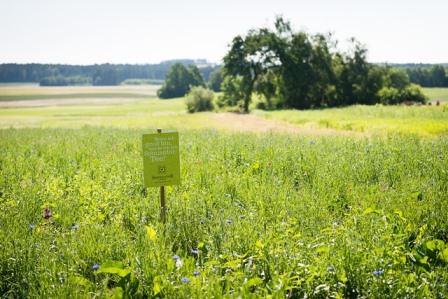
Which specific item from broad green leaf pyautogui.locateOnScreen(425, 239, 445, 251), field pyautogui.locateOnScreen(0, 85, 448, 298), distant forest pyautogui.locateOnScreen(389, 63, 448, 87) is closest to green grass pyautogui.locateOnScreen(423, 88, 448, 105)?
distant forest pyautogui.locateOnScreen(389, 63, 448, 87)

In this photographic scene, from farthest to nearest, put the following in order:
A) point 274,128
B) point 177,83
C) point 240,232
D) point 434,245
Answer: point 177,83, point 274,128, point 240,232, point 434,245

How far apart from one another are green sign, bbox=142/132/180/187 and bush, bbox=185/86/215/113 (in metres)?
59.6

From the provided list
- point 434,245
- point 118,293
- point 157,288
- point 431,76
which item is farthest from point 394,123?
point 431,76

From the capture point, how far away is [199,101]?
65.2 meters

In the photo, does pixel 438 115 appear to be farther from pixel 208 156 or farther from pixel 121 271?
pixel 121 271

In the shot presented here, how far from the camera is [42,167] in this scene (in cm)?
985

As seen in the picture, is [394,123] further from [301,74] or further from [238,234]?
[301,74]

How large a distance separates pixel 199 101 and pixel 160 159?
60328 millimetres

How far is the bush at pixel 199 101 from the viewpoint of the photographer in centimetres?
6506

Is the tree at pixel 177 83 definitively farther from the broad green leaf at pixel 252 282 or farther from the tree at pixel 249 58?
the broad green leaf at pixel 252 282

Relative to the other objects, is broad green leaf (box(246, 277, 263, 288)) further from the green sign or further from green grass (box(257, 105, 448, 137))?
green grass (box(257, 105, 448, 137))

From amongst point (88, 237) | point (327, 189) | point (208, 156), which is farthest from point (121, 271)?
point (208, 156)

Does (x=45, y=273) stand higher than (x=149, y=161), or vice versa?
(x=149, y=161)

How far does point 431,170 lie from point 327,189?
119 inches
